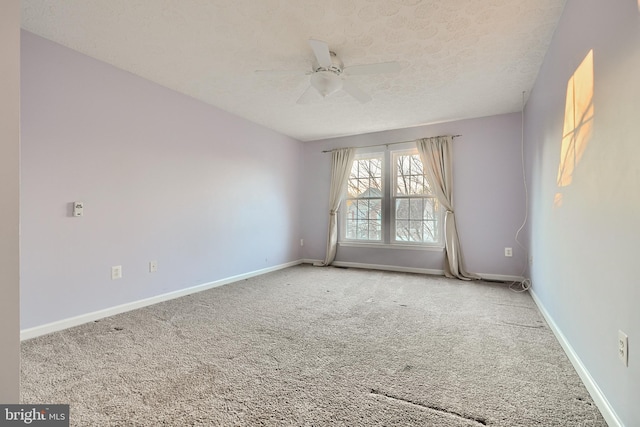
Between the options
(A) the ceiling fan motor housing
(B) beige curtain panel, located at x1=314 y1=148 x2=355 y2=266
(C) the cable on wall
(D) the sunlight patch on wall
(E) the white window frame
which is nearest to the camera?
(D) the sunlight patch on wall

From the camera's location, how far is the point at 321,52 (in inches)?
85.3

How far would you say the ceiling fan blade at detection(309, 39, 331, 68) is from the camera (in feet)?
6.66

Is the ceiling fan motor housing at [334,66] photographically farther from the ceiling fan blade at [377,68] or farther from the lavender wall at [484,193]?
the lavender wall at [484,193]

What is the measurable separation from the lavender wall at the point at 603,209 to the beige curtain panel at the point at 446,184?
6.64 ft

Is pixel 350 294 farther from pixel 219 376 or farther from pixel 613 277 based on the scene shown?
pixel 613 277

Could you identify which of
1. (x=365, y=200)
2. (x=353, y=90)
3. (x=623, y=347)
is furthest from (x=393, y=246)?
(x=623, y=347)

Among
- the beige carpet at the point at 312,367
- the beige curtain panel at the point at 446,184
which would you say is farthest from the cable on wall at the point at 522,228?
the beige carpet at the point at 312,367

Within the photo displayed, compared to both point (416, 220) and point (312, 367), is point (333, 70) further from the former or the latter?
point (416, 220)

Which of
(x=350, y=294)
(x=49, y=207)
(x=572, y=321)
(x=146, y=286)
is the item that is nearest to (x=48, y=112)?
(x=49, y=207)

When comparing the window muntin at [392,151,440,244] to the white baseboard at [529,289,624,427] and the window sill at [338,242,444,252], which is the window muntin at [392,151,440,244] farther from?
the white baseboard at [529,289,624,427]

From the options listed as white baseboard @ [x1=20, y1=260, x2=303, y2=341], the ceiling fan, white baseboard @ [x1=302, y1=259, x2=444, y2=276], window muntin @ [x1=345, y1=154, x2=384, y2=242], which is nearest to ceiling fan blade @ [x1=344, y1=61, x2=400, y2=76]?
the ceiling fan

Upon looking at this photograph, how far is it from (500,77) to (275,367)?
3.42m

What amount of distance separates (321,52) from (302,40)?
0.34m

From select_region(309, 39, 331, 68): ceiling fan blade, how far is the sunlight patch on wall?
1546 mm
